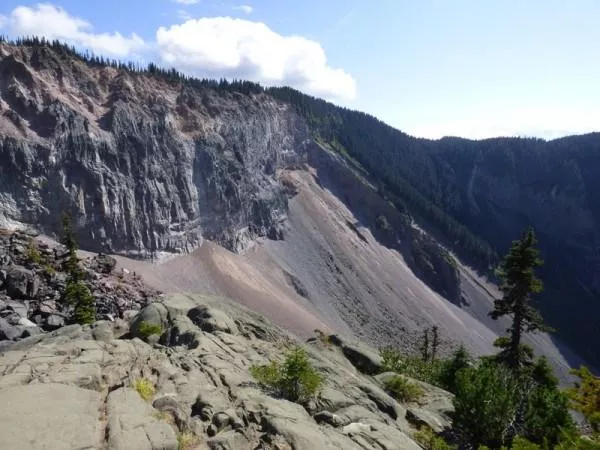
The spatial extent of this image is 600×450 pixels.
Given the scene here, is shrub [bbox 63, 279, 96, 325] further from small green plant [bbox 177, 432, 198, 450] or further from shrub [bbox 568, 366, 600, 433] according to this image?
shrub [bbox 568, 366, 600, 433]

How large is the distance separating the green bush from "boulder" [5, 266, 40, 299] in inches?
1297

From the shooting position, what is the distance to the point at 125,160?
236 ft

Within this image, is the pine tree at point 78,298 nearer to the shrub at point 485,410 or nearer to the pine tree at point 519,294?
the shrub at point 485,410

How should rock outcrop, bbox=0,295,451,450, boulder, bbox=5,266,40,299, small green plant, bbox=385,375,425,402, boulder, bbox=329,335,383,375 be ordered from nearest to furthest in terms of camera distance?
1. rock outcrop, bbox=0,295,451,450
2. small green plant, bbox=385,375,425,402
3. boulder, bbox=329,335,383,375
4. boulder, bbox=5,266,40,299

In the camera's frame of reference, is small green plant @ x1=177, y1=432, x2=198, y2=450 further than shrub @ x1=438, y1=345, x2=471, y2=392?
No

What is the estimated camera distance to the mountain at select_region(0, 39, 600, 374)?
214ft

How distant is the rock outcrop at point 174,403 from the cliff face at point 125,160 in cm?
4562

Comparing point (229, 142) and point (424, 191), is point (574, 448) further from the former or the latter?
point (424, 191)

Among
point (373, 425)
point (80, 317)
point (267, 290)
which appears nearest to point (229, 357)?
point (373, 425)

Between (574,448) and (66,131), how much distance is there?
6947 centimetres

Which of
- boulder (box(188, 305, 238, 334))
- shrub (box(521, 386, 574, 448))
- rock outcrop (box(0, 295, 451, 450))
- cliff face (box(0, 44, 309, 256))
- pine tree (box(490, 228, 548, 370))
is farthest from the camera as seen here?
cliff face (box(0, 44, 309, 256))

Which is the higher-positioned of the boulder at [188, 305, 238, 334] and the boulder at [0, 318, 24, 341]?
the boulder at [188, 305, 238, 334]

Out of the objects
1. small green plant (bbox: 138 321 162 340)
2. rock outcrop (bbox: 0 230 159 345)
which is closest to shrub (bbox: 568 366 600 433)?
small green plant (bbox: 138 321 162 340)

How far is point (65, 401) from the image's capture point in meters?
12.2
